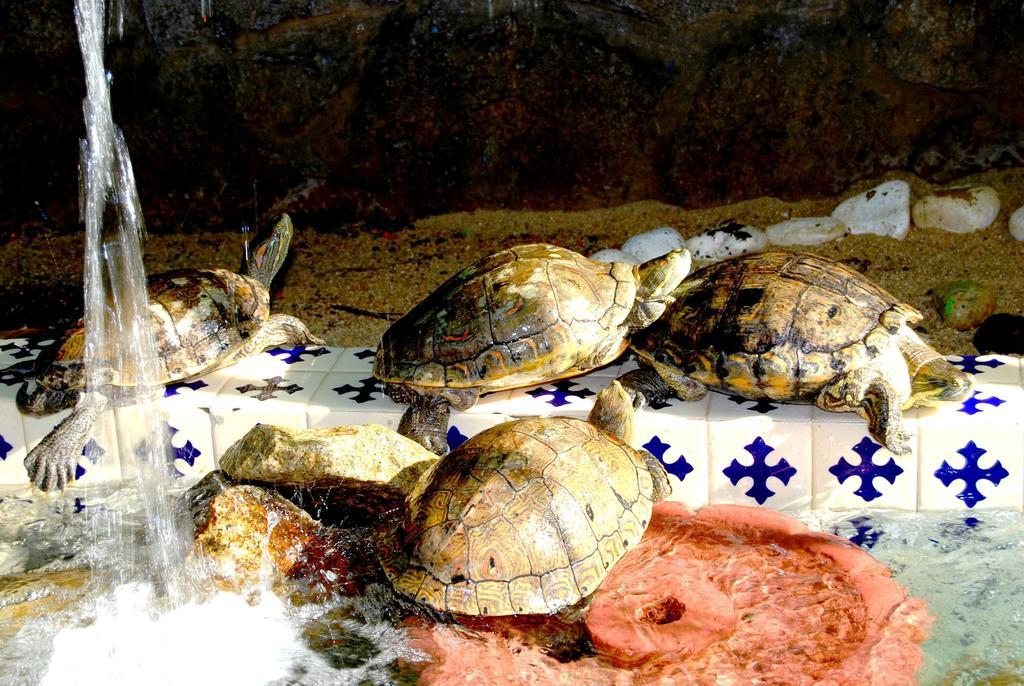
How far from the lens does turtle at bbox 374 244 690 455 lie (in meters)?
4.38

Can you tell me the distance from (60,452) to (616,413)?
8.84ft

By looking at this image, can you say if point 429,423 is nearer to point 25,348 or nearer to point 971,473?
point 971,473

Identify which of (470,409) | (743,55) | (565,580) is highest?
(743,55)

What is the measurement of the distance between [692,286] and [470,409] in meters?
1.21

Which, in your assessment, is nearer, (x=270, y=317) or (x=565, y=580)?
(x=565, y=580)

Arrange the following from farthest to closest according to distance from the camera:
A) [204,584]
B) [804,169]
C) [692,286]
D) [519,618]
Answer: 1. [804,169]
2. [692,286]
3. [204,584]
4. [519,618]

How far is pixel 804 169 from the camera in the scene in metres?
7.16

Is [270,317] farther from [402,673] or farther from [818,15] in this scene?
[818,15]

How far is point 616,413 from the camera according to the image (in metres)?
4.10

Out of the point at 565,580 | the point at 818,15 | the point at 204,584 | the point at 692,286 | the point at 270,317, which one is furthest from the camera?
the point at 818,15

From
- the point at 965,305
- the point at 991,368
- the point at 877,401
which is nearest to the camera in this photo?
the point at 877,401

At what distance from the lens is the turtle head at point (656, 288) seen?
4.51m

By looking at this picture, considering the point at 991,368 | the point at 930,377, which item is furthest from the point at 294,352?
the point at 991,368

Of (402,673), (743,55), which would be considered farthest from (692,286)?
(743,55)
